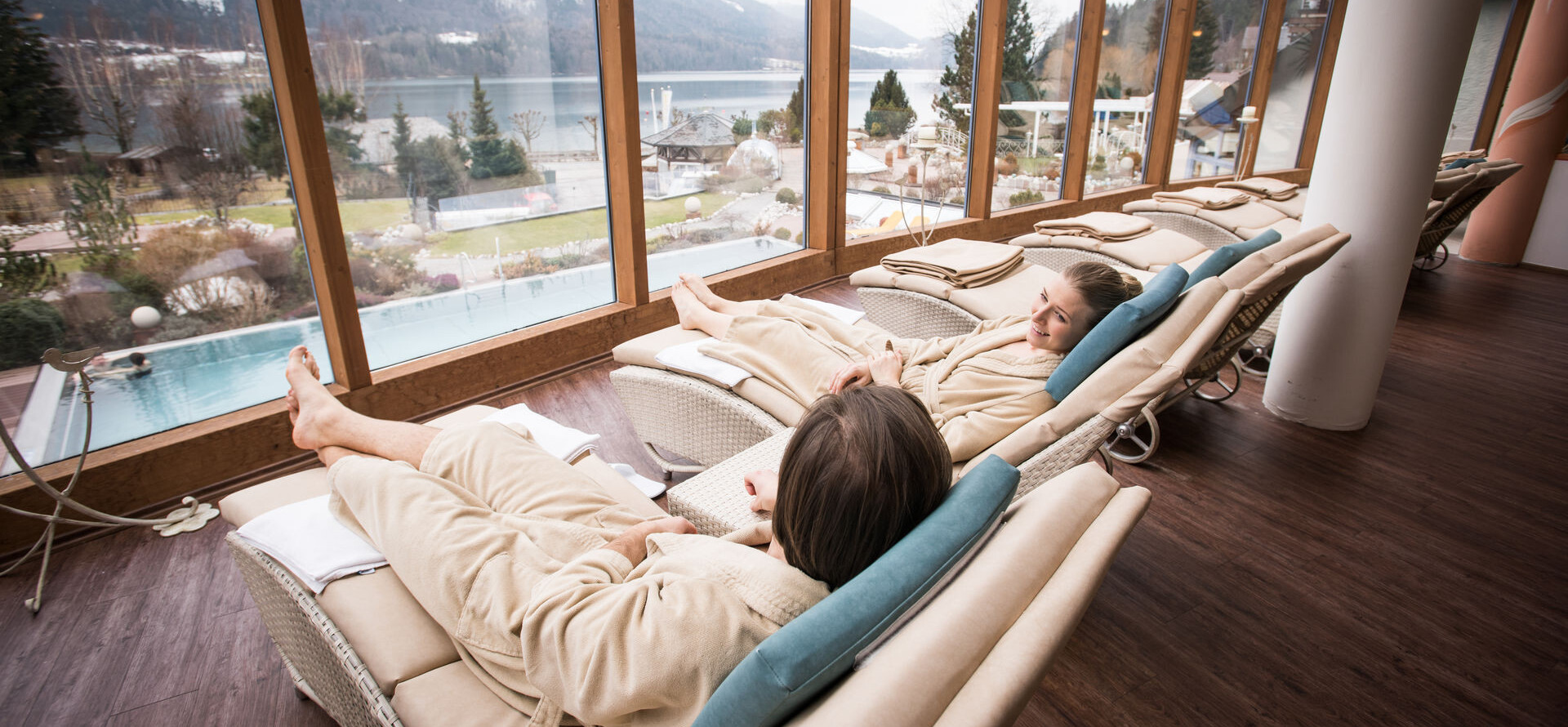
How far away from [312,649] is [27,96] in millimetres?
2144

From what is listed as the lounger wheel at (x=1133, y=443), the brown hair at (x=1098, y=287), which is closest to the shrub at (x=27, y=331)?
the brown hair at (x=1098, y=287)

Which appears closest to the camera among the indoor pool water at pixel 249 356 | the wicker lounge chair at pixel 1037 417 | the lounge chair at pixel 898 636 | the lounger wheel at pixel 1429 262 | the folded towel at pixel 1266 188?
the lounge chair at pixel 898 636

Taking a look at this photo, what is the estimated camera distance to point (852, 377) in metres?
2.67

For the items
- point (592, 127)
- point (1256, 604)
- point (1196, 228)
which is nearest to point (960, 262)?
point (592, 127)

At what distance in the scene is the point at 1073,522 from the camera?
1.12 meters

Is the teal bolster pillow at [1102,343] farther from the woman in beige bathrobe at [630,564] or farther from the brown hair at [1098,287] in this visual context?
the woman in beige bathrobe at [630,564]

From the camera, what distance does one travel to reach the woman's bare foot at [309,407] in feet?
7.27

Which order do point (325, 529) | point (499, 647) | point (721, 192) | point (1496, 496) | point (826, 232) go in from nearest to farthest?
point (499, 647) < point (325, 529) < point (1496, 496) < point (721, 192) < point (826, 232)

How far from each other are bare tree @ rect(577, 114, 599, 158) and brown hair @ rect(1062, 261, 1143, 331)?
2.60m

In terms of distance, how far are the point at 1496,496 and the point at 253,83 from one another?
4.80 metres

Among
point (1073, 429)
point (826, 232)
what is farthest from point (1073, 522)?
point (826, 232)

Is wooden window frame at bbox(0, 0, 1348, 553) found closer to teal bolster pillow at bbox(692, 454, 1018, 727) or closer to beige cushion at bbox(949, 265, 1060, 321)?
beige cushion at bbox(949, 265, 1060, 321)

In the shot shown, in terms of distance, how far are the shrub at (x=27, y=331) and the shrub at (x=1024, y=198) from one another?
20.6 ft

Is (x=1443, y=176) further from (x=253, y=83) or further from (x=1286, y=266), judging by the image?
(x=253, y=83)
